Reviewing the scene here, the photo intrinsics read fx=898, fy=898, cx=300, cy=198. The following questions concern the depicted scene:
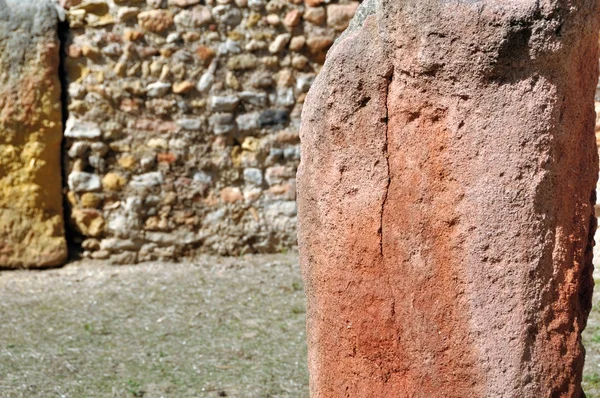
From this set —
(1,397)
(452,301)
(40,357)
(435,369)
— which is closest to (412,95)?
(452,301)

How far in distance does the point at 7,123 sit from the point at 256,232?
170cm

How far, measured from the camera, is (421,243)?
2.09 metres

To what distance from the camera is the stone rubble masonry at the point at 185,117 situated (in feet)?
18.2

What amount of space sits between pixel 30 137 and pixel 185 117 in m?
0.96

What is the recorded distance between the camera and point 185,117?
566 centimetres

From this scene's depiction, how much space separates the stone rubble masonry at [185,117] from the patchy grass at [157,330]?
0.87 feet

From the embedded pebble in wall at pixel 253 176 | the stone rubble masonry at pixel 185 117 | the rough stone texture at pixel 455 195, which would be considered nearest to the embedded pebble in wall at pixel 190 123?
the stone rubble masonry at pixel 185 117

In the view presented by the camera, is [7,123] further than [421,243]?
Yes

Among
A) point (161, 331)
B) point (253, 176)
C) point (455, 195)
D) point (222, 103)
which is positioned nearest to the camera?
point (455, 195)

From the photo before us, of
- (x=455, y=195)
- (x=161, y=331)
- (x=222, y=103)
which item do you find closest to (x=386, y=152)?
(x=455, y=195)

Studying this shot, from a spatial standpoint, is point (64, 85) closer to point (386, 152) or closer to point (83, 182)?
point (83, 182)

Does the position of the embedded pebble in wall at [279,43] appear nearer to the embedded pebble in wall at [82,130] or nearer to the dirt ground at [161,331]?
the embedded pebble in wall at [82,130]

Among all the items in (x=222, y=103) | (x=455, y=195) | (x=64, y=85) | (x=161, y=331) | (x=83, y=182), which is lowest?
(x=161, y=331)

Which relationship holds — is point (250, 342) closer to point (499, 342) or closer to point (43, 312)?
point (43, 312)
